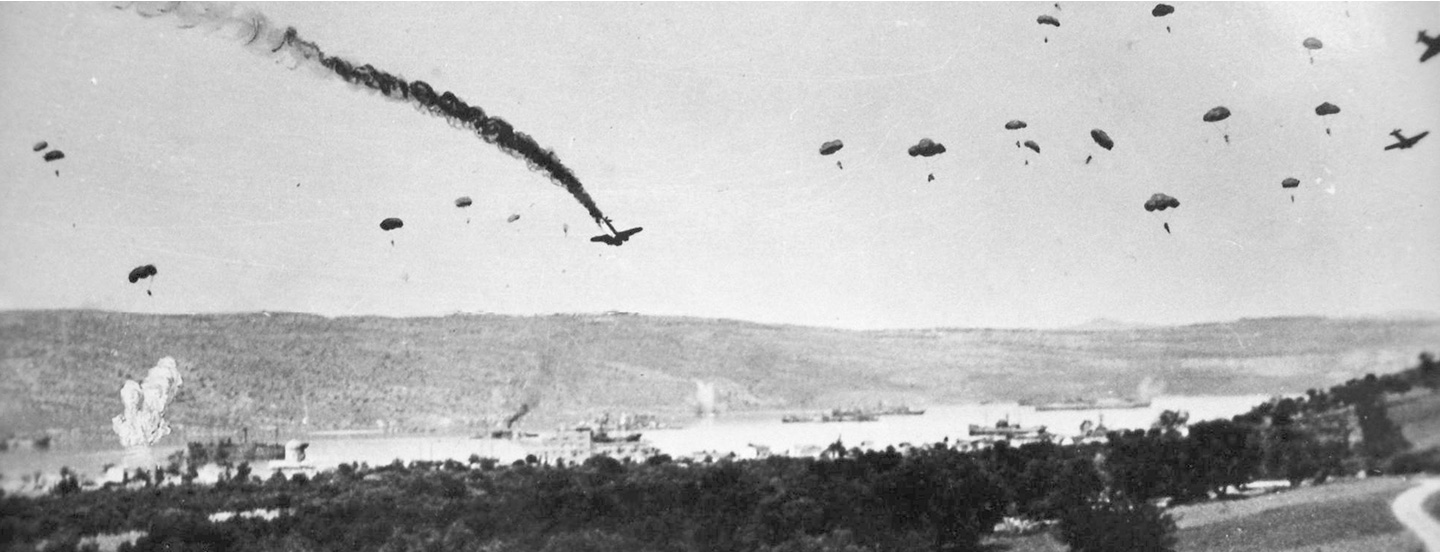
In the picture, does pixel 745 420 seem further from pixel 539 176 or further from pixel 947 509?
pixel 539 176

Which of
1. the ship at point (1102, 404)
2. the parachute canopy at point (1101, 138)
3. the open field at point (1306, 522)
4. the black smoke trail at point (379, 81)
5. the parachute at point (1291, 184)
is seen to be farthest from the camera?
the ship at point (1102, 404)

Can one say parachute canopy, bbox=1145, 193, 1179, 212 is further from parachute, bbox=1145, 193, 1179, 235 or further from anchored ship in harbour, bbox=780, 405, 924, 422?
anchored ship in harbour, bbox=780, 405, 924, 422

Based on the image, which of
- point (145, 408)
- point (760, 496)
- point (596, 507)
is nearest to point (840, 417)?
point (760, 496)

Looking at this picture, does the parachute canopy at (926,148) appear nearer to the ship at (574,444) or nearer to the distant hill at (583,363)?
the distant hill at (583,363)

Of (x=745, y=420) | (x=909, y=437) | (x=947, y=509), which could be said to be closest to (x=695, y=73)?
(x=745, y=420)

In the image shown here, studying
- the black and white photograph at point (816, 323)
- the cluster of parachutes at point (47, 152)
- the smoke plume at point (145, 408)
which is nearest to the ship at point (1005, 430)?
the black and white photograph at point (816, 323)

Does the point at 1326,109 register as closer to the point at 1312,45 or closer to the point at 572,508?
the point at 1312,45
